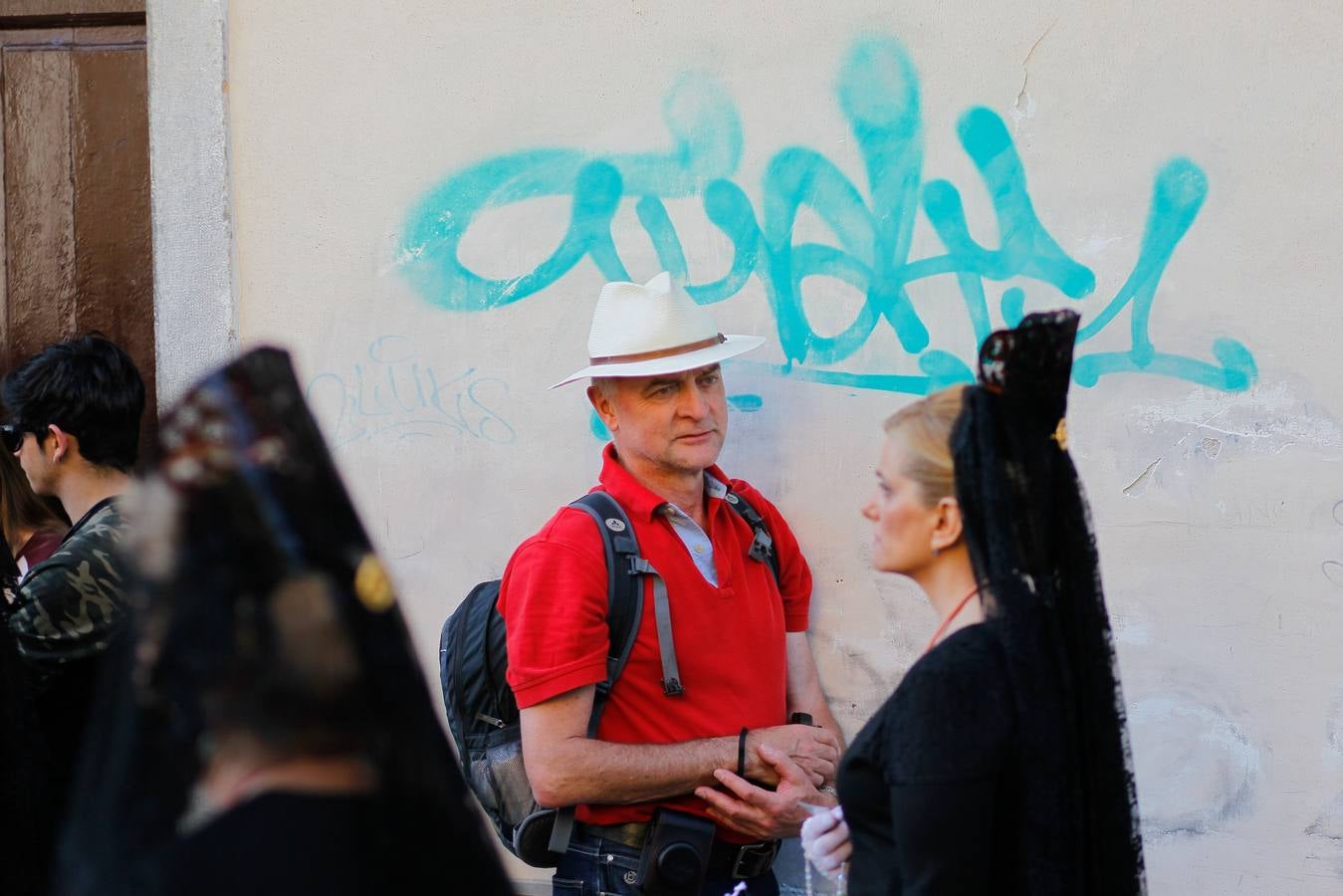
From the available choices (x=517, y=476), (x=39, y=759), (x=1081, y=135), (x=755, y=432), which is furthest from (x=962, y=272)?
(x=39, y=759)

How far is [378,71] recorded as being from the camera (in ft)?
12.3

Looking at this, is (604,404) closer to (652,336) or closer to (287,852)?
(652,336)

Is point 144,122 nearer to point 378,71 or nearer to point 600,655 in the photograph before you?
point 378,71

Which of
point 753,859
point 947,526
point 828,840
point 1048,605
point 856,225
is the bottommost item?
point 753,859

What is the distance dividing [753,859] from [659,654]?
542 millimetres

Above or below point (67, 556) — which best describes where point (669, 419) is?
above

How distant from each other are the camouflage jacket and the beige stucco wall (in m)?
0.97

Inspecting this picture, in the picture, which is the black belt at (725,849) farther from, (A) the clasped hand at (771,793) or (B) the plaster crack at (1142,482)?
(B) the plaster crack at (1142,482)

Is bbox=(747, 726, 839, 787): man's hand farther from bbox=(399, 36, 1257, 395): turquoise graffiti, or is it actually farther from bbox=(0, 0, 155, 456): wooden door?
bbox=(0, 0, 155, 456): wooden door

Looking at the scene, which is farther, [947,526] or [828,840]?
[828,840]

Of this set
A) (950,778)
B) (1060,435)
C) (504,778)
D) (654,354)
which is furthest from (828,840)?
(654,354)

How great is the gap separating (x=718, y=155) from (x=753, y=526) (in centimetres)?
101

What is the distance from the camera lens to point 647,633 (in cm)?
285

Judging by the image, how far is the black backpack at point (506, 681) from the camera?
2.84 m
